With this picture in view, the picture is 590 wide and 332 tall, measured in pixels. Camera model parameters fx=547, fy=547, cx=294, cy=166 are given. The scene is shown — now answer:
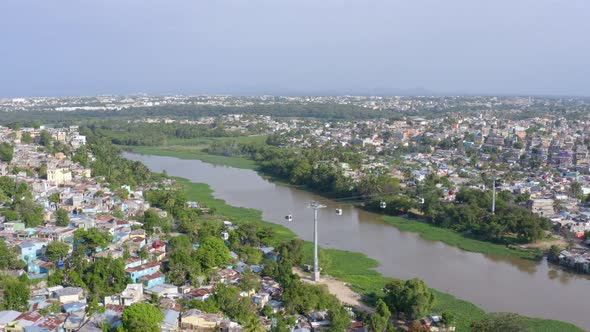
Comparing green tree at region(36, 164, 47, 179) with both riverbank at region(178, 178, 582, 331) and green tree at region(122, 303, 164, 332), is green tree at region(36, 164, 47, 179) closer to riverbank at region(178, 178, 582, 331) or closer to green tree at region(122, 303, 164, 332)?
riverbank at region(178, 178, 582, 331)

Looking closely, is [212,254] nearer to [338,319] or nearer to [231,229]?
[231,229]

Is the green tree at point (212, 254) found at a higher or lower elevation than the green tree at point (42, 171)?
lower

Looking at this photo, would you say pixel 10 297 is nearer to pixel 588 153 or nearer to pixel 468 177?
pixel 468 177

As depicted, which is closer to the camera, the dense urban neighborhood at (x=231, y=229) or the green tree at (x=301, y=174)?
the dense urban neighborhood at (x=231, y=229)

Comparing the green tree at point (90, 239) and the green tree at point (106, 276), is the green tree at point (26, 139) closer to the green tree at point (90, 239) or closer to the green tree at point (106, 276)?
the green tree at point (90, 239)

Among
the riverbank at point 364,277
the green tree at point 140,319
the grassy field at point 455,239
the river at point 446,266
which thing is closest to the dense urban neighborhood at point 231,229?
the green tree at point 140,319

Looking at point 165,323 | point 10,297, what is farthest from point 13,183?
point 165,323
